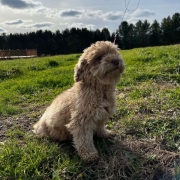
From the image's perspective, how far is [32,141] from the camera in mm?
4406

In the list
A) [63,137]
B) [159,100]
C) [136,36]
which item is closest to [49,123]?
[63,137]

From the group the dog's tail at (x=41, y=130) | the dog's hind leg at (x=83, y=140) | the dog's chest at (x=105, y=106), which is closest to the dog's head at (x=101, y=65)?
the dog's chest at (x=105, y=106)

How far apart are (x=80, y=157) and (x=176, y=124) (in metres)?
1.73

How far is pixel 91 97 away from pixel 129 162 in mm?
1038

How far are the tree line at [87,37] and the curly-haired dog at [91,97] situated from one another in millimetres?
43336

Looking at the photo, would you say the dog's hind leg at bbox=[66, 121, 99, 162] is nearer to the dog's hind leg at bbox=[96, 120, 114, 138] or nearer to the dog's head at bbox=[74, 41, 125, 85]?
the dog's hind leg at bbox=[96, 120, 114, 138]

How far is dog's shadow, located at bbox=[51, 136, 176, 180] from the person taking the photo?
10.9ft

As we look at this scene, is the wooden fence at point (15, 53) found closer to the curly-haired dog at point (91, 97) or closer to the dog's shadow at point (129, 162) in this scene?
the curly-haired dog at point (91, 97)

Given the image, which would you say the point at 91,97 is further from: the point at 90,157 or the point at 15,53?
the point at 15,53

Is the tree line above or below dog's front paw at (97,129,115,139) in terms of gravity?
above

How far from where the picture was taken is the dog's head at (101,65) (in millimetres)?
3756

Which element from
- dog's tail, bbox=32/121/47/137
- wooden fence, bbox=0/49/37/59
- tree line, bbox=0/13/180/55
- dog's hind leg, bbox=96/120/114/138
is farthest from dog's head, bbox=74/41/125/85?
tree line, bbox=0/13/180/55

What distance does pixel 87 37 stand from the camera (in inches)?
2240

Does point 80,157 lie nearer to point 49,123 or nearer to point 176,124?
point 49,123
